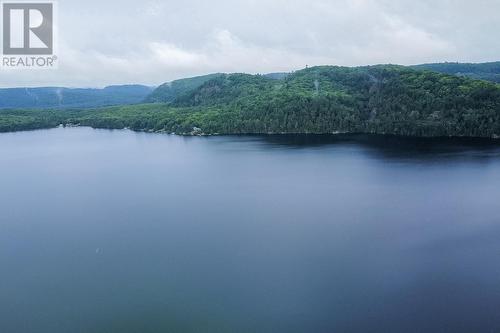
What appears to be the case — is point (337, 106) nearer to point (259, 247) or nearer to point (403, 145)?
point (403, 145)

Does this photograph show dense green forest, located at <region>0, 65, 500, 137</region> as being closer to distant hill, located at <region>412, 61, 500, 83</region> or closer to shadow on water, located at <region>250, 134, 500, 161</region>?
shadow on water, located at <region>250, 134, 500, 161</region>

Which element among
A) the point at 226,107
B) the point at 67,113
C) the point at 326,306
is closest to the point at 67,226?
the point at 326,306

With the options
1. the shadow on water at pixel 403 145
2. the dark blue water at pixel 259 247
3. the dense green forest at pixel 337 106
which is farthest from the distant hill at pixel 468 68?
the dark blue water at pixel 259 247

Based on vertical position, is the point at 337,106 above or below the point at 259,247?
above

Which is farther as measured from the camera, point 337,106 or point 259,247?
point 337,106

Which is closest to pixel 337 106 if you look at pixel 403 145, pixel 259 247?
pixel 403 145

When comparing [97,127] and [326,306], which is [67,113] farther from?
[326,306]
